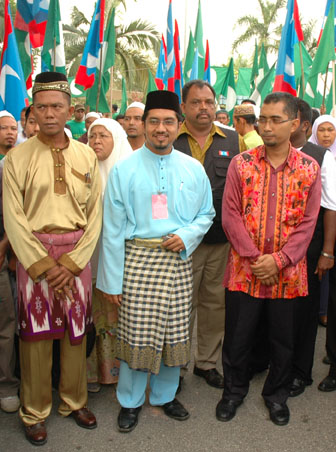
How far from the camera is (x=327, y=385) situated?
3498 millimetres

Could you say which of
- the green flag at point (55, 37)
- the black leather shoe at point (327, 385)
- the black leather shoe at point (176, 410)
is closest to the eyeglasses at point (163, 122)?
the black leather shoe at point (176, 410)

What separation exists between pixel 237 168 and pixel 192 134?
28.2 inches

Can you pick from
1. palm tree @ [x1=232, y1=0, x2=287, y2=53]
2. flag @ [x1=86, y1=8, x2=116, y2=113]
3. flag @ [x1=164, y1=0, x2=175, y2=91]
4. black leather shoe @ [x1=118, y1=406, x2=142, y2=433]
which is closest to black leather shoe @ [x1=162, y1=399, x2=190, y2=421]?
black leather shoe @ [x1=118, y1=406, x2=142, y2=433]

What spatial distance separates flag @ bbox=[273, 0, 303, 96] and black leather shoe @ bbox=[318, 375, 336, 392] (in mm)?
4404

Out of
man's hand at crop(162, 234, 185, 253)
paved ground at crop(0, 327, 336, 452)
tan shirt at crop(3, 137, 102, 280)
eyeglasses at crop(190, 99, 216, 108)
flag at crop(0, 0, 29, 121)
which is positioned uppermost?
flag at crop(0, 0, 29, 121)

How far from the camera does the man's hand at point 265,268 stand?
9.59ft

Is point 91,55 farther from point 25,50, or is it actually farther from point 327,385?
point 327,385

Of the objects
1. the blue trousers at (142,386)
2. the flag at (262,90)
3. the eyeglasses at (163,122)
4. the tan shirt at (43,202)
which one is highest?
the flag at (262,90)

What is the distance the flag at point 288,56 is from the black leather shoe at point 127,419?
5.13m

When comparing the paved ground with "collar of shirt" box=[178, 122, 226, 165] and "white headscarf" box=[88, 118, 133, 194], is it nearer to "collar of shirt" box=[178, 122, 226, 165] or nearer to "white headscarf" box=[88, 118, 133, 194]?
"white headscarf" box=[88, 118, 133, 194]

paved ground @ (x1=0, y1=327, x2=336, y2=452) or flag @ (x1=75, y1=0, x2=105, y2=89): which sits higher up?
flag @ (x1=75, y1=0, x2=105, y2=89)

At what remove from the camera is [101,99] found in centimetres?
732

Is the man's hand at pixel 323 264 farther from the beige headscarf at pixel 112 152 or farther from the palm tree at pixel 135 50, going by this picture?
the palm tree at pixel 135 50

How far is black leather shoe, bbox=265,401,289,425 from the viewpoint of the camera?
3.07 metres
